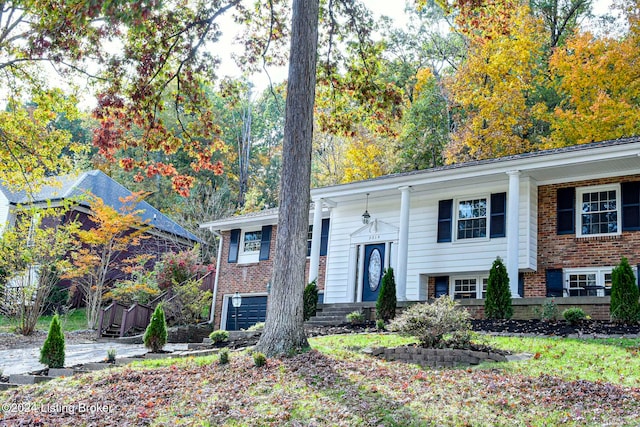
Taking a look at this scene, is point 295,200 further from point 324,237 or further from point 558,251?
point 324,237

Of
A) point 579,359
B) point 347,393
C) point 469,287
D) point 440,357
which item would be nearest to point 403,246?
point 469,287

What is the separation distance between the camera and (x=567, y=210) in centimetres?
1507

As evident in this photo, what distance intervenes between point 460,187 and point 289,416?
11530 mm

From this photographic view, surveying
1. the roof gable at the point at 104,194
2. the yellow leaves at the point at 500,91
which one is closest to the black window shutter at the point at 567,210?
the yellow leaves at the point at 500,91

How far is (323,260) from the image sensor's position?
19500 millimetres

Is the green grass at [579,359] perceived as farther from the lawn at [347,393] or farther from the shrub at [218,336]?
the shrub at [218,336]

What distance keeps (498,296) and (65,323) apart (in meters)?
15.2

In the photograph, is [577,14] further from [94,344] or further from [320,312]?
[94,344]

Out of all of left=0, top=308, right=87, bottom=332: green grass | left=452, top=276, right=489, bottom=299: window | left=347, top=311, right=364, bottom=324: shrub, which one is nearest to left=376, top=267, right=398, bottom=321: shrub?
left=347, top=311, right=364, bottom=324: shrub

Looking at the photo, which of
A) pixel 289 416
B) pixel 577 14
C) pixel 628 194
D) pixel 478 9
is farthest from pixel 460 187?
pixel 577 14

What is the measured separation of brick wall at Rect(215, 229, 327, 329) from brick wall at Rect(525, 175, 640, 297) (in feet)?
25.5

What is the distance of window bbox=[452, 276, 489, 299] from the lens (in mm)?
16484

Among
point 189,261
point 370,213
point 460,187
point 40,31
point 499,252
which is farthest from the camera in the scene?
point 189,261

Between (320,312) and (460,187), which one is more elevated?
(460,187)
